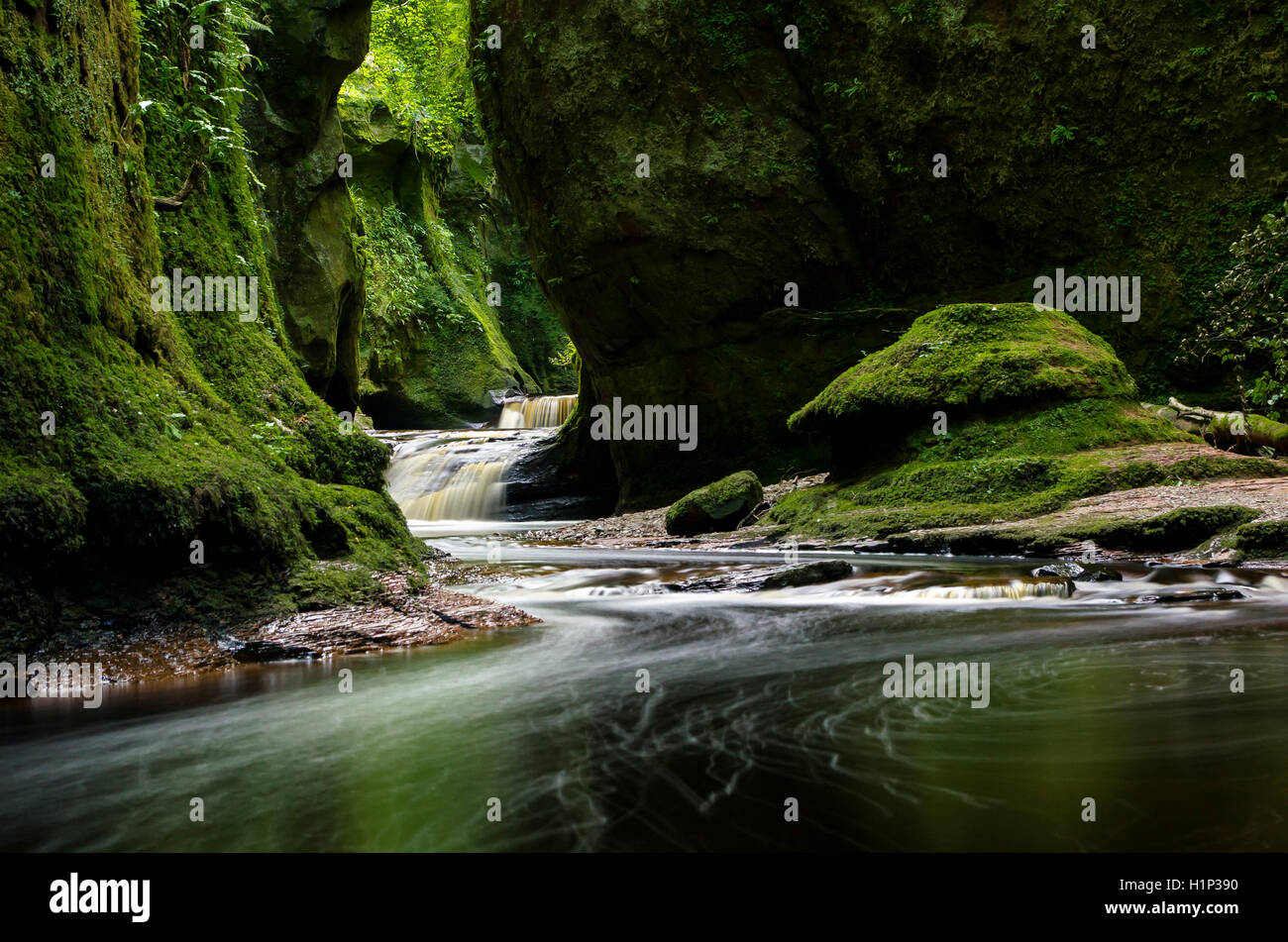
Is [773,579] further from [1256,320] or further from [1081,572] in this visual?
[1256,320]

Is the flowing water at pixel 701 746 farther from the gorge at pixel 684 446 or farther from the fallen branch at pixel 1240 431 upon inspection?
the fallen branch at pixel 1240 431

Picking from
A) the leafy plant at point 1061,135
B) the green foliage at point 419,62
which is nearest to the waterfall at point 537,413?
the green foliage at point 419,62

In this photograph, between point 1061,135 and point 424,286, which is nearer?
point 1061,135

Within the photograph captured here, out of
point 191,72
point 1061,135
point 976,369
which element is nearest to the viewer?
point 191,72

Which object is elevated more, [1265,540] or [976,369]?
[976,369]

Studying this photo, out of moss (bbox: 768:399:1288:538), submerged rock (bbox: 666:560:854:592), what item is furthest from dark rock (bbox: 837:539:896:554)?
submerged rock (bbox: 666:560:854:592)

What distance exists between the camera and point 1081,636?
5.05 metres

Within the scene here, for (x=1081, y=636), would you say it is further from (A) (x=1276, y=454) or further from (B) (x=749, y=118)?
(B) (x=749, y=118)

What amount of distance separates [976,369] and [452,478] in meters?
12.8

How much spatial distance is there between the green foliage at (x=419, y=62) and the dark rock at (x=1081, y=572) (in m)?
19.0

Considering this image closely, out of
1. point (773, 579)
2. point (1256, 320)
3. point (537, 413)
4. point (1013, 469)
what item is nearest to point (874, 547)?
point (1013, 469)

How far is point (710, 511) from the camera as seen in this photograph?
12727 millimetres

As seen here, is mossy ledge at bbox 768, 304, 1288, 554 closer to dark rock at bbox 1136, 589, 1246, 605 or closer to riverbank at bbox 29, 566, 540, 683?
dark rock at bbox 1136, 589, 1246, 605
